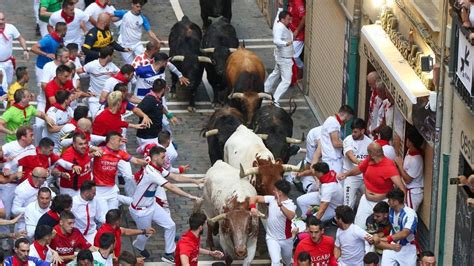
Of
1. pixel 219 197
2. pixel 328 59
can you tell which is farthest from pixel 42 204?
pixel 328 59

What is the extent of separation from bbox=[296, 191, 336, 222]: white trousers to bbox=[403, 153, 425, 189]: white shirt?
1.63 m

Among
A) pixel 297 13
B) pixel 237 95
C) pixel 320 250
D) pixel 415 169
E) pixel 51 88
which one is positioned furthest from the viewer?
pixel 297 13

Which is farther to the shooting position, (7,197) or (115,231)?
(7,197)

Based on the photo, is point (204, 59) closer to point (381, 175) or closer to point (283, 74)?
point (283, 74)

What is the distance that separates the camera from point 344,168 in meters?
23.8

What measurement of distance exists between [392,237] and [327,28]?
28.0ft

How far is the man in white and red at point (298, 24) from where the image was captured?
99.7 ft

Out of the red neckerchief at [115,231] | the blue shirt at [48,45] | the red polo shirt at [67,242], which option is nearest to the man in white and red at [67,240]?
the red polo shirt at [67,242]

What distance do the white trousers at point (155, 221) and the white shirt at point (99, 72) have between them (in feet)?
14.5

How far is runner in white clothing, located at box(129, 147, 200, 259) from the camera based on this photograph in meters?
21.9

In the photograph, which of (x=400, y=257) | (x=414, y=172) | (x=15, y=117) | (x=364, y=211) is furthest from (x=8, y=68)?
(x=400, y=257)

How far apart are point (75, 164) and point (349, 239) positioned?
14.6 ft

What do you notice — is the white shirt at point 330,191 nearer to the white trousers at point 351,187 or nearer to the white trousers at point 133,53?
the white trousers at point 351,187

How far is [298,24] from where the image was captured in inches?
1205
